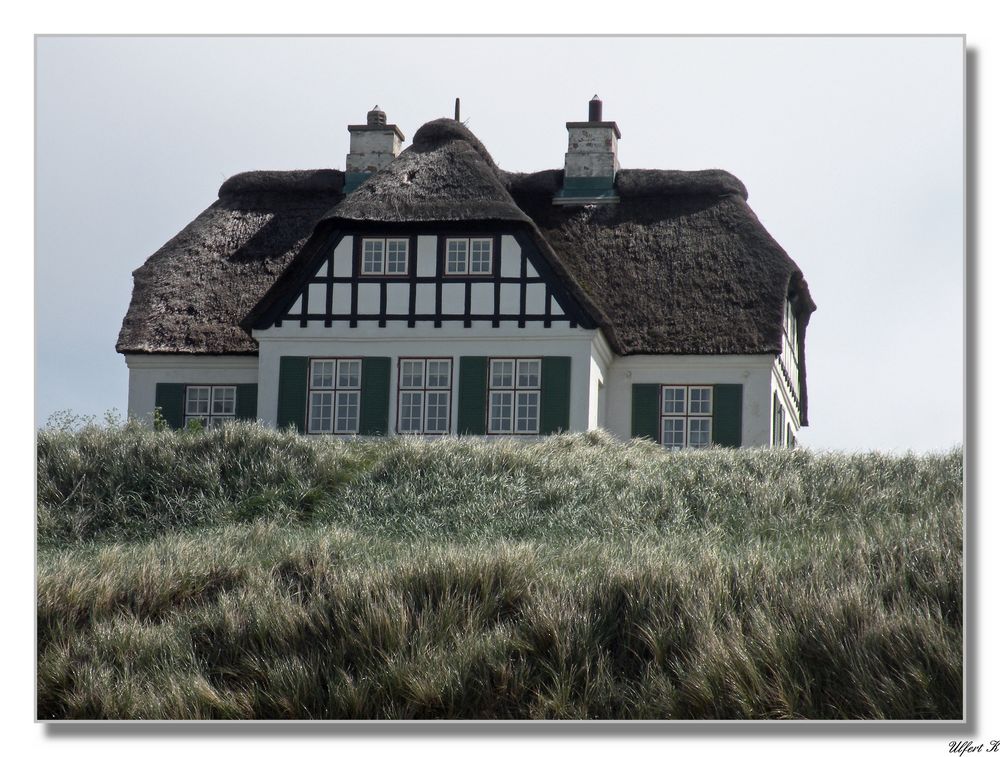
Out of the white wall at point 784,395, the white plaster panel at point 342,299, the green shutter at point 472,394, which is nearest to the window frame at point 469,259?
the green shutter at point 472,394

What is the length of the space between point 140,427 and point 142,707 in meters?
9.01

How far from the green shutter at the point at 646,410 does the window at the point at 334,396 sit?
4000 mm

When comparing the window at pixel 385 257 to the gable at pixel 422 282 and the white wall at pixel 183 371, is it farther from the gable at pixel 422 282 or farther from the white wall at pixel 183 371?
the white wall at pixel 183 371

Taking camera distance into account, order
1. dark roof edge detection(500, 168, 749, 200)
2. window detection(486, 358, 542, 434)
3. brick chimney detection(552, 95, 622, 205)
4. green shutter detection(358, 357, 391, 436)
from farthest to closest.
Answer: brick chimney detection(552, 95, 622, 205), dark roof edge detection(500, 168, 749, 200), green shutter detection(358, 357, 391, 436), window detection(486, 358, 542, 434)

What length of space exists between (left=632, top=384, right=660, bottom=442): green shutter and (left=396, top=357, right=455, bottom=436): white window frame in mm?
2770

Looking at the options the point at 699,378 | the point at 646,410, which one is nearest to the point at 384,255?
the point at 646,410

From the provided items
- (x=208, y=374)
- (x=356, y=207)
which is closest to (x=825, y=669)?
(x=356, y=207)

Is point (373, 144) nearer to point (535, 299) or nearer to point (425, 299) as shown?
point (425, 299)

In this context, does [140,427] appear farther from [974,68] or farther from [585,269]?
[974,68]

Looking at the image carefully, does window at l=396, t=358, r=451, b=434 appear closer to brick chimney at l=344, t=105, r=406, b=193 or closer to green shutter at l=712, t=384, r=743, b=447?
green shutter at l=712, t=384, r=743, b=447

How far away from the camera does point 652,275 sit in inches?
826

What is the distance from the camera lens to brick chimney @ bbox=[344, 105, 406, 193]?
23.5 metres

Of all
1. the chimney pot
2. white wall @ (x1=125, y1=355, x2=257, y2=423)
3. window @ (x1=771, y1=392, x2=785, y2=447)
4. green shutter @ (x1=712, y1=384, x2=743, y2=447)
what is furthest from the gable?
the chimney pot

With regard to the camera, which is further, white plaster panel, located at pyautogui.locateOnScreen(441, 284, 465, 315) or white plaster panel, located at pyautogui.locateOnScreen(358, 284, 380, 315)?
white plaster panel, located at pyautogui.locateOnScreen(358, 284, 380, 315)
